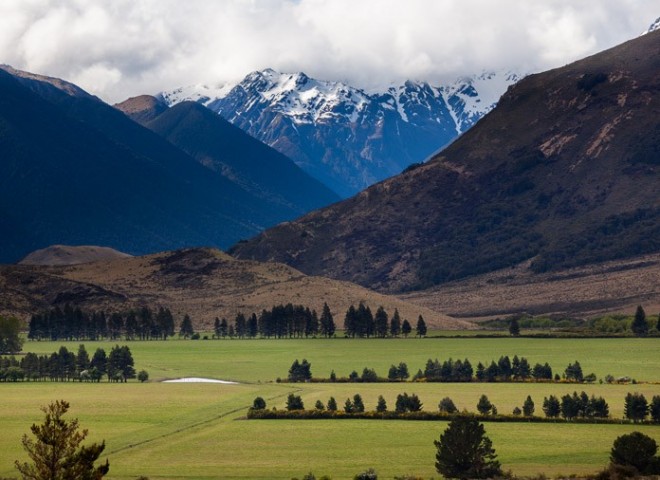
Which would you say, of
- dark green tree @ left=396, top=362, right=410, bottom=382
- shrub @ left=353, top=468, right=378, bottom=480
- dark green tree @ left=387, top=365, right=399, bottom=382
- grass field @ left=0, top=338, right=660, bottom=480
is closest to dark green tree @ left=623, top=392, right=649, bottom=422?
grass field @ left=0, top=338, right=660, bottom=480

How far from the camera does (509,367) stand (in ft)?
481

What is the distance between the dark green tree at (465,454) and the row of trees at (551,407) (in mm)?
24779

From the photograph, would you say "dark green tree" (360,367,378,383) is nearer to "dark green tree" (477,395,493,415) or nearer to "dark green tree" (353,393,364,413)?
"dark green tree" (353,393,364,413)

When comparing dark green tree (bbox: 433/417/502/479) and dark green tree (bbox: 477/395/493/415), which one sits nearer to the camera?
dark green tree (bbox: 433/417/502/479)

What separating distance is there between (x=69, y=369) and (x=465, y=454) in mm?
87040

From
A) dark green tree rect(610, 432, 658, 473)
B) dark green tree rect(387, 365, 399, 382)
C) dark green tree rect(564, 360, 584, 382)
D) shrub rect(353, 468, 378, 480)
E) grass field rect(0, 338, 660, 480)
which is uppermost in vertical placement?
dark green tree rect(387, 365, 399, 382)

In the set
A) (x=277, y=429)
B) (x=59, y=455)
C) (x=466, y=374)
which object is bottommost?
(x=59, y=455)

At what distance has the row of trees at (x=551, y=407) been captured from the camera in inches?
4109

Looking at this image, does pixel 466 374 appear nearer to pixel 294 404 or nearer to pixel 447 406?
pixel 447 406

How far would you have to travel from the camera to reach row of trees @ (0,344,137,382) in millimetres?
155000

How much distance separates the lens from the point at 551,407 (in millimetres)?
107125

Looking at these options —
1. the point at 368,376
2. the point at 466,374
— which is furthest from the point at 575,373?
the point at 368,376

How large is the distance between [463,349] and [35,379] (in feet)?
230

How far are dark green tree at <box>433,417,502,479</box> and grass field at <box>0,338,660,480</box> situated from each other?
1571mm
